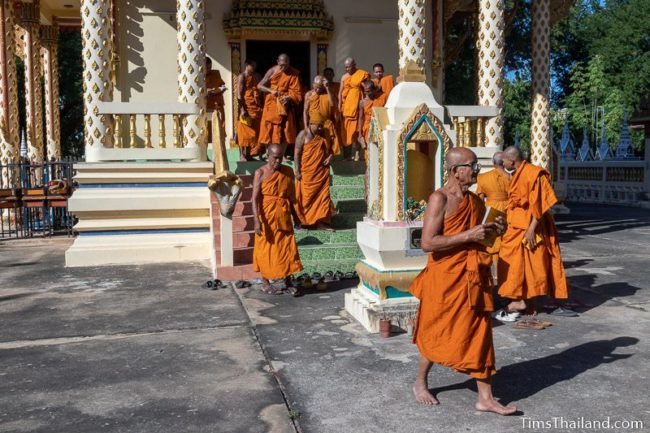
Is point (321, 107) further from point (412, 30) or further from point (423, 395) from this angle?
point (423, 395)

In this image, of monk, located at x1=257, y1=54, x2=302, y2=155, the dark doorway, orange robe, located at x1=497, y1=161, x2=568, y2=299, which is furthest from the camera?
the dark doorway

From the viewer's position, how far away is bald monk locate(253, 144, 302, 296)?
7660 mm

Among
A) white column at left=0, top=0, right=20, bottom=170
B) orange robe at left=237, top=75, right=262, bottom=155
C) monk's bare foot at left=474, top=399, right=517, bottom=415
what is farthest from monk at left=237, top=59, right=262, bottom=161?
monk's bare foot at left=474, top=399, right=517, bottom=415

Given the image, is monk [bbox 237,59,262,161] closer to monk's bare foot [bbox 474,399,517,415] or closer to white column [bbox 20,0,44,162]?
monk's bare foot [bbox 474,399,517,415]

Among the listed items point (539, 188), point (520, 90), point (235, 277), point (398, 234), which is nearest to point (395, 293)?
point (398, 234)

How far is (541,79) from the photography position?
1470 centimetres

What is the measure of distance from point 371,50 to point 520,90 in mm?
21862

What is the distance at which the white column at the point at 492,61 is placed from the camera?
12.6 meters

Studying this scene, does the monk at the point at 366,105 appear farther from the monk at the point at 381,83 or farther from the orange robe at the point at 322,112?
the orange robe at the point at 322,112

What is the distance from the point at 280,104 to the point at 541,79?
6.66 m

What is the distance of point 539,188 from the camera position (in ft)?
21.0

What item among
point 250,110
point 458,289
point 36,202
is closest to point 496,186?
point 458,289

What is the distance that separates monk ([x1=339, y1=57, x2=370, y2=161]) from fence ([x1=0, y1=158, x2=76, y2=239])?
581cm

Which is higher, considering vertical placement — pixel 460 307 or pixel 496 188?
pixel 496 188
